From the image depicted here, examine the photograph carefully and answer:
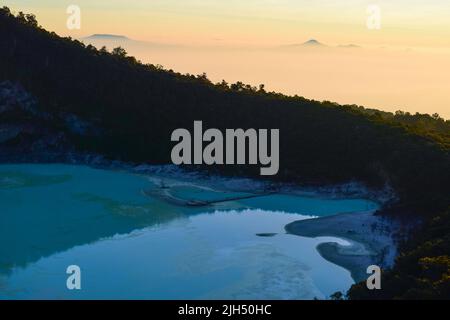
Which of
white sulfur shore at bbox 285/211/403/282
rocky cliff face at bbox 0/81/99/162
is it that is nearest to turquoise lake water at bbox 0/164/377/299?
white sulfur shore at bbox 285/211/403/282

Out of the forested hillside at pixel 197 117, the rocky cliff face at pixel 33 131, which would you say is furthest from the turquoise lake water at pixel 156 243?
the rocky cliff face at pixel 33 131

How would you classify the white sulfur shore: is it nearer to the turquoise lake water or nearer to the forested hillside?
the turquoise lake water

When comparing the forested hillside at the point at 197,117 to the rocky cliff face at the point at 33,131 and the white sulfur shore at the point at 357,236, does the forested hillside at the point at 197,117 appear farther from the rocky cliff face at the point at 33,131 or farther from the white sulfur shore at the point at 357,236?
the white sulfur shore at the point at 357,236

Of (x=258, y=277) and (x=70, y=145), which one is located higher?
(x=70, y=145)

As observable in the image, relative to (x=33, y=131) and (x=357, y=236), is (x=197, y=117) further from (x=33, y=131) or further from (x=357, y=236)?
(x=357, y=236)
